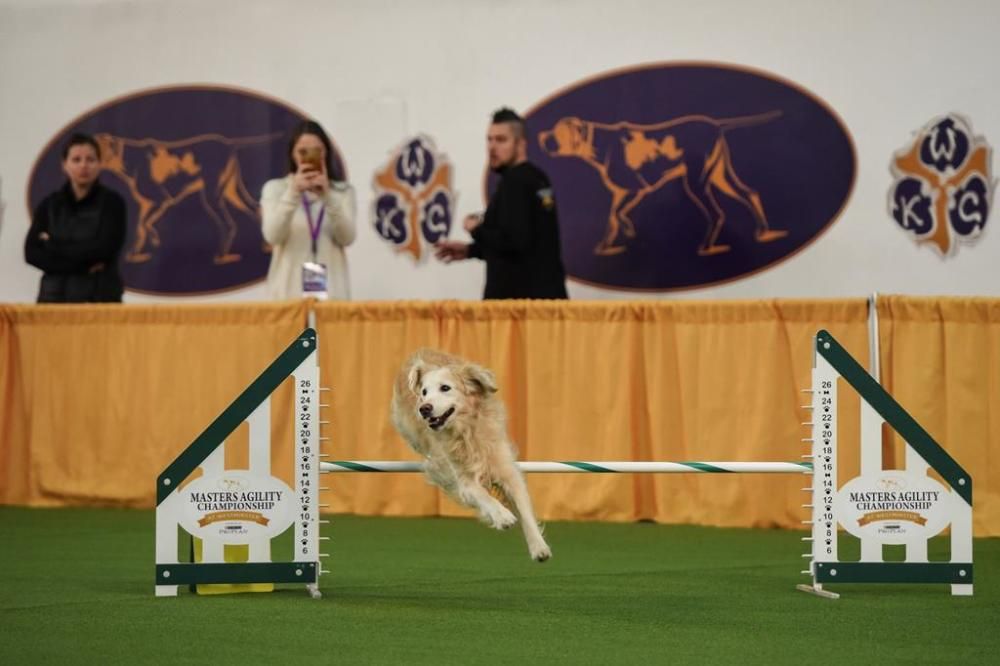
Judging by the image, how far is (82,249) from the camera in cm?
1038

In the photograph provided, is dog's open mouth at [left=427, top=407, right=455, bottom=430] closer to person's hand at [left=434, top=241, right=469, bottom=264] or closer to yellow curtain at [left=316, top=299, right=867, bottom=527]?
yellow curtain at [left=316, top=299, right=867, bottom=527]

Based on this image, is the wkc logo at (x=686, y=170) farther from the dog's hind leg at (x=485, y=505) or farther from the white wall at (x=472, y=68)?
the dog's hind leg at (x=485, y=505)

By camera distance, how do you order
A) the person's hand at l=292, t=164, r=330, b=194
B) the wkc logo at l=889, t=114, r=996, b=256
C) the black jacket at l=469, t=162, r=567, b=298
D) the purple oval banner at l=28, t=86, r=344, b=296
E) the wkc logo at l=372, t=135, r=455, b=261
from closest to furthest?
the black jacket at l=469, t=162, r=567, b=298, the person's hand at l=292, t=164, r=330, b=194, the wkc logo at l=889, t=114, r=996, b=256, the wkc logo at l=372, t=135, r=455, b=261, the purple oval banner at l=28, t=86, r=344, b=296

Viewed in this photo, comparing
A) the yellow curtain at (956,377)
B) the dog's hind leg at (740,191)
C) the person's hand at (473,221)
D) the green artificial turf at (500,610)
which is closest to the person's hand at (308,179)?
the person's hand at (473,221)

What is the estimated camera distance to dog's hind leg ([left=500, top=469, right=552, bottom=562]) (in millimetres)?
6285

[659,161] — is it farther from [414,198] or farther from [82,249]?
[82,249]

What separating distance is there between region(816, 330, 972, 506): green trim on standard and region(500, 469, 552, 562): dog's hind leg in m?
1.24

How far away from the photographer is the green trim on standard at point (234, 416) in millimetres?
6305

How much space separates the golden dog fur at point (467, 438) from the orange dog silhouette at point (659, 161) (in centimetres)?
411

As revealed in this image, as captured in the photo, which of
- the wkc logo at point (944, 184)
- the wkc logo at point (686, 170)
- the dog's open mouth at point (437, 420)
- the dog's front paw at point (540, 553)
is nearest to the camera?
the dog's front paw at point (540, 553)

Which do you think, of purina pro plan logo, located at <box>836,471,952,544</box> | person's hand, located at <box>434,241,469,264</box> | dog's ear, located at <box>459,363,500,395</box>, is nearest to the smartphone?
person's hand, located at <box>434,241,469,264</box>

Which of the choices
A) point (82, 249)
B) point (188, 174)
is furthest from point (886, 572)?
point (188, 174)

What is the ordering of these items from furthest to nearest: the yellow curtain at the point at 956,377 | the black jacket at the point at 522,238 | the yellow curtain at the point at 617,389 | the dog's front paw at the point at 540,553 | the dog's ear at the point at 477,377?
the black jacket at the point at 522,238, the yellow curtain at the point at 617,389, the yellow curtain at the point at 956,377, the dog's ear at the point at 477,377, the dog's front paw at the point at 540,553

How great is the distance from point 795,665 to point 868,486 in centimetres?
175
